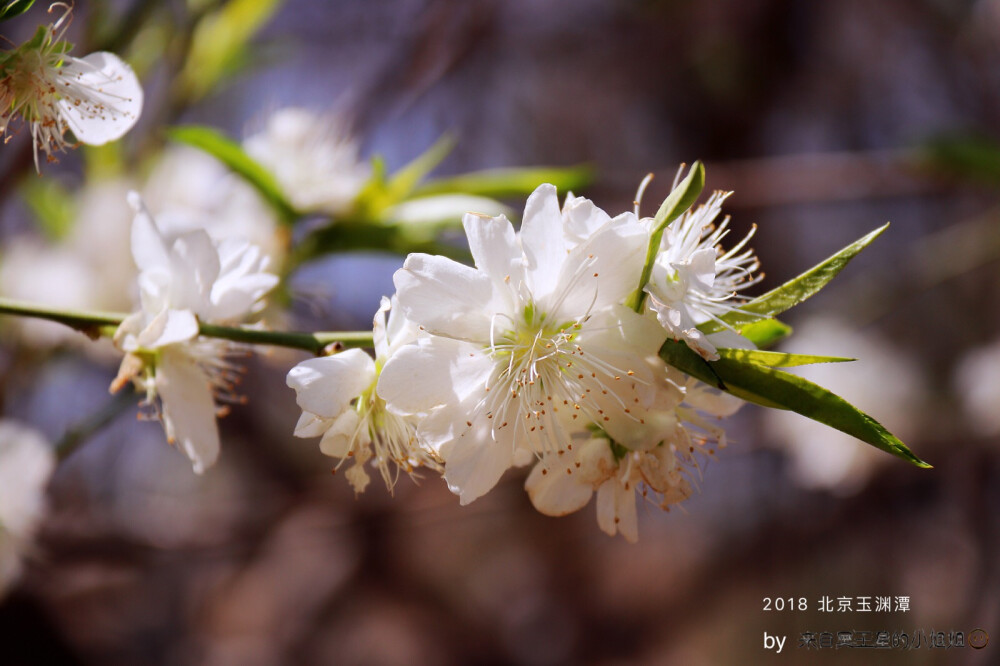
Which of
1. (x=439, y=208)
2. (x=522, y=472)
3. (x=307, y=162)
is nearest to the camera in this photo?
(x=439, y=208)

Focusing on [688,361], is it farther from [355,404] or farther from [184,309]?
[184,309]

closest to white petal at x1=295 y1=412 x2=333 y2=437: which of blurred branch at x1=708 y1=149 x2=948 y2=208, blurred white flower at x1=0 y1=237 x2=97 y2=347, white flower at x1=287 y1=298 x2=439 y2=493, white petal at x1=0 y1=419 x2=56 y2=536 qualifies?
white flower at x1=287 y1=298 x2=439 y2=493

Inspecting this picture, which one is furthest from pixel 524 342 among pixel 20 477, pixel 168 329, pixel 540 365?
pixel 20 477

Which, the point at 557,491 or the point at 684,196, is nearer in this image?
the point at 684,196

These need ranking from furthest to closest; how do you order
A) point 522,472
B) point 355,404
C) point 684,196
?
1. point 522,472
2. point 355,404
3. point 684,196

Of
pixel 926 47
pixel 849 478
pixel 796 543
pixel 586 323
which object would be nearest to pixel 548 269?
pixel 586 323

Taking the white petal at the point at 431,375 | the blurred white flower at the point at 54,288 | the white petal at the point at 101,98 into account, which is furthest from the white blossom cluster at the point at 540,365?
the blurred white flower at the point at 54,288

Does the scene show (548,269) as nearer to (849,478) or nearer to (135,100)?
(135,100)
